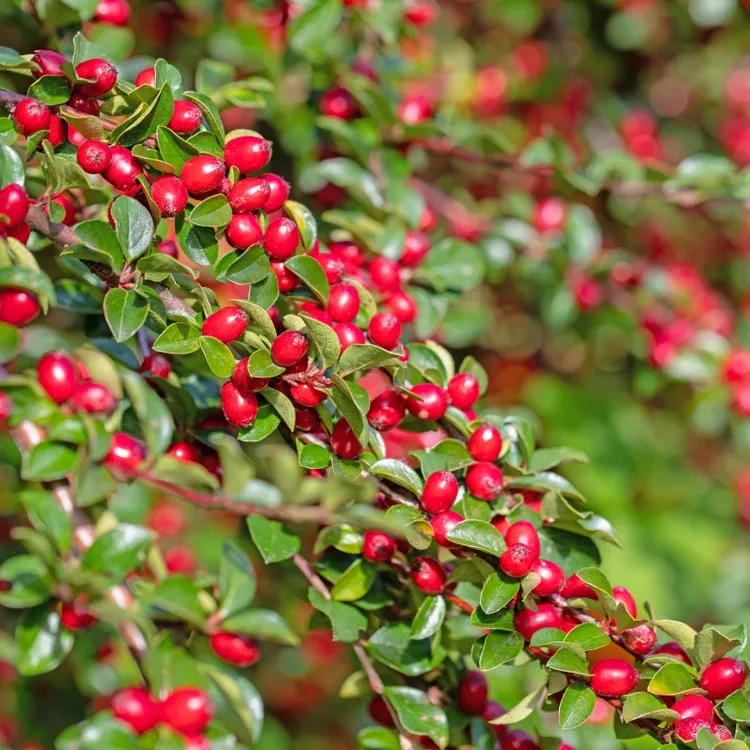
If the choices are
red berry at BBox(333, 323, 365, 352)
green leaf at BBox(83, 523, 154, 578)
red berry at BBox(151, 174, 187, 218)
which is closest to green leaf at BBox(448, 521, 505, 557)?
red berry at BBox(333, 323, 365, 352)

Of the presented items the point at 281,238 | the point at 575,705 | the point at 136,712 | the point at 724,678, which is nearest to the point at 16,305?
the point at 281,238

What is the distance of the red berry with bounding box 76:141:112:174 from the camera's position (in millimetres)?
927

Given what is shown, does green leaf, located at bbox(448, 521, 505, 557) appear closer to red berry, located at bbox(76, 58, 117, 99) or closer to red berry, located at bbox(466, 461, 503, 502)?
red berry, located at bbox(466, 461, 503, 502)

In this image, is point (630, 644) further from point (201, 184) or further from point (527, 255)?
point (527, 255)

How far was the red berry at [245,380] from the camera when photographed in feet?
3.03

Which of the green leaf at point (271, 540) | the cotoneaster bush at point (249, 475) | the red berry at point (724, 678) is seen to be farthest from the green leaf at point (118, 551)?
the red berry at point (724, 678)

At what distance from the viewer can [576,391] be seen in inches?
107

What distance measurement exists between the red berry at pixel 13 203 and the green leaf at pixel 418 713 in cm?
67

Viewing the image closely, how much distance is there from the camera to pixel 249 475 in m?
0.90

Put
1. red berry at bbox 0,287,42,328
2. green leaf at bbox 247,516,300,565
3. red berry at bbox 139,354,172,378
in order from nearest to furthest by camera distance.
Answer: red berry at bbox 0,287,42,328 → green leaf at bbox 247,516,300,565 → red berry at bbox 139,354,172,378

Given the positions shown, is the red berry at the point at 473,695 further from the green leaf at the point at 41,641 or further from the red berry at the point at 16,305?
the red berry at the point at 16,305

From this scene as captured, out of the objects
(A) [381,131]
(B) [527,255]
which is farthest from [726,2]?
(A) [381,131]

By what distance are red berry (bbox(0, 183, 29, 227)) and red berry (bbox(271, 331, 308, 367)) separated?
0.94ft

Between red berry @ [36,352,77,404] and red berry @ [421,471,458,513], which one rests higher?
red berry @ [36,352,77,404]
